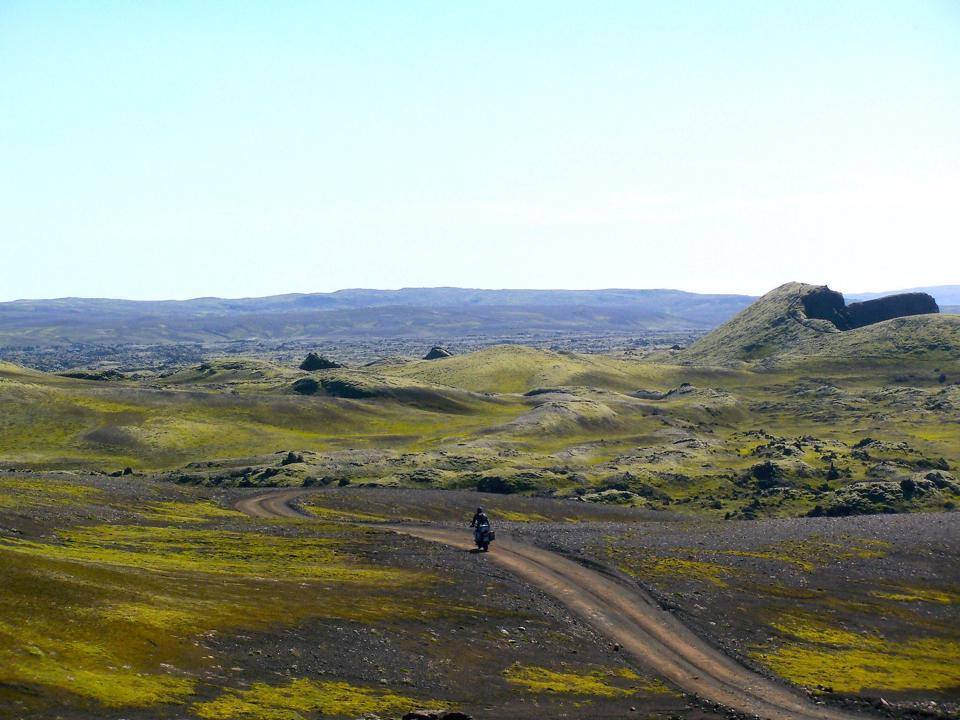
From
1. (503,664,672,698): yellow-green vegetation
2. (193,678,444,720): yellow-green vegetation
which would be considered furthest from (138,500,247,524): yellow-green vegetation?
(193,678,444,720): yellow-green vegetation

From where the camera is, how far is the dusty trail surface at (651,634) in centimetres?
4509

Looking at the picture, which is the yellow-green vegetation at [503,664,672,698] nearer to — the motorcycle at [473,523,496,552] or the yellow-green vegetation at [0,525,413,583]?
the yellow-green vegetation at [0,525,413,583]

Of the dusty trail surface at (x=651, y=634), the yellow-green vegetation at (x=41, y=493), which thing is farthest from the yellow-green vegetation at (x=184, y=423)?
the dusty trail surface at (x=651, y=634)

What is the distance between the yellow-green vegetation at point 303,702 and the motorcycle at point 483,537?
27.9 m

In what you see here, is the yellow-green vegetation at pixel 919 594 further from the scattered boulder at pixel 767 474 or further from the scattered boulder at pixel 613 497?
the scattered boulder at pixel 767 474

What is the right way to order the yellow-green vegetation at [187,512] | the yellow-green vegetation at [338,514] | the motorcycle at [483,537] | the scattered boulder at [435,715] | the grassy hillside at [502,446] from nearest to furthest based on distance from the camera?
the scattered boulder at [435,715], the motorcycle at [483,537], the yellow-green vegetation at [187,512], the yellow-green vegetation at [338,514], the grassy hillside at [502,446]

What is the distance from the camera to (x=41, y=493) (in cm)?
7919

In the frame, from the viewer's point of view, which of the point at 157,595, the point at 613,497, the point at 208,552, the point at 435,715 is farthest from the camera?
the point at 613,497

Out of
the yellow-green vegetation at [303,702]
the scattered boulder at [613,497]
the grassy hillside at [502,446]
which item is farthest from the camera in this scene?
the grassy hillside at [502,446]

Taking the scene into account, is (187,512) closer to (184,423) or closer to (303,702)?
(303,702)

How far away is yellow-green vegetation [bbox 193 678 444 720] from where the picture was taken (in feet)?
112

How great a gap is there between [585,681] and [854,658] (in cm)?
1814

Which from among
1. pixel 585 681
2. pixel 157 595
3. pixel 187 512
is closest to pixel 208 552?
pixel 157 595

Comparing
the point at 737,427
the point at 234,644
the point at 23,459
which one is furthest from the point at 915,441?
the point at 234,644
